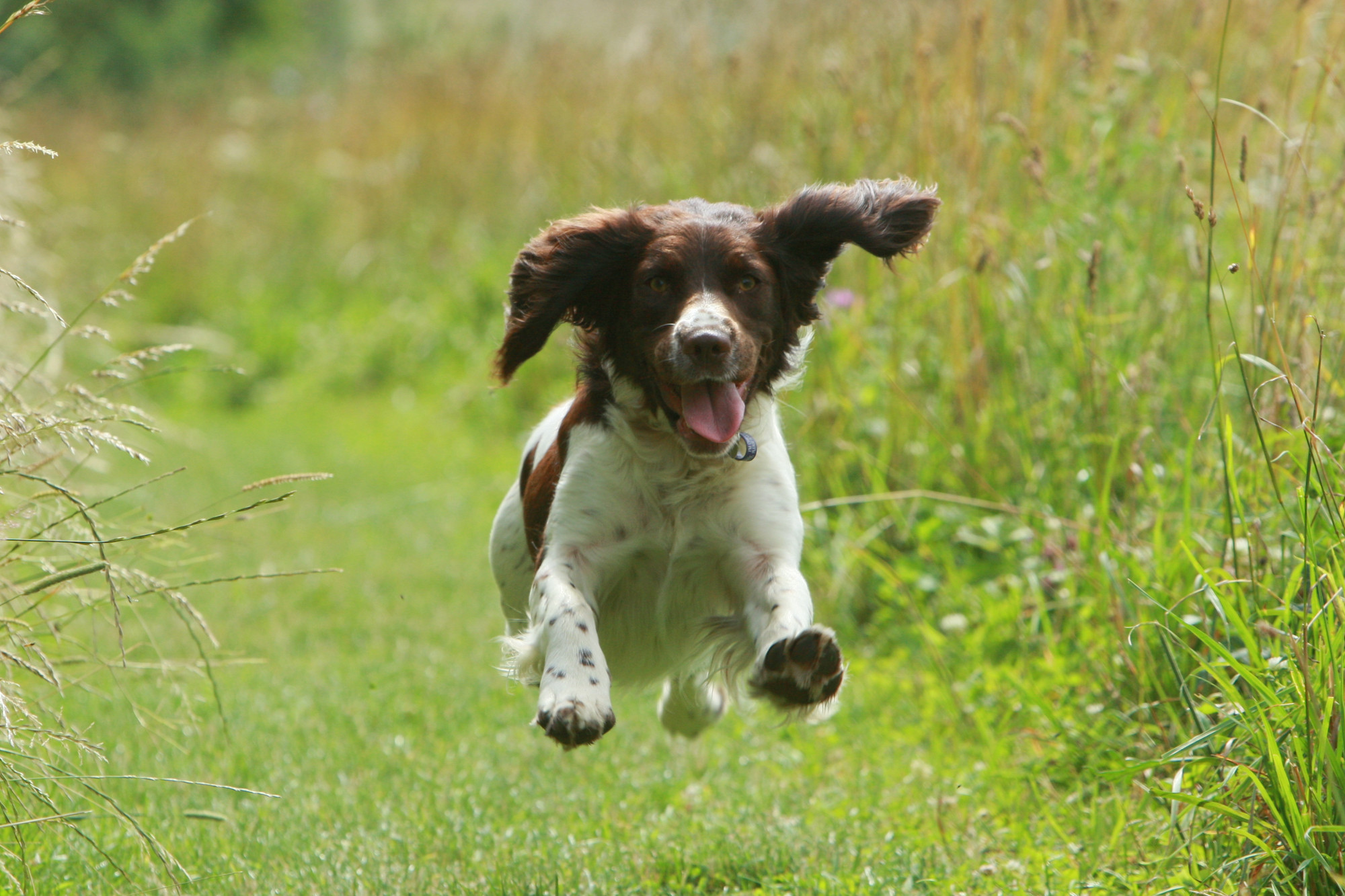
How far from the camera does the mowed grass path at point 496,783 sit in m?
2.83

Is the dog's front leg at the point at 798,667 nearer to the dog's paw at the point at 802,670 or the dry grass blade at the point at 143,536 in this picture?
the dog's paw at the point at 802,670

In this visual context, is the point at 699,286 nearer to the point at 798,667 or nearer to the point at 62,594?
the point at 798,667

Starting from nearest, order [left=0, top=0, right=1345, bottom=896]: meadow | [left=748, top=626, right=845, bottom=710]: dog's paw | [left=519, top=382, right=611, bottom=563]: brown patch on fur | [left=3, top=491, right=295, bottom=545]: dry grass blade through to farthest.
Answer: [left=3, top=491, right=295, bottom=545]: dry grass blade → [left=748, top=626, right=845, bottom=710]: dog's paw → [left=0, top=0, right=1345, bottom=896]: meadow → [left=519, top=382, right=611, bottom=563]: brown patch on fur

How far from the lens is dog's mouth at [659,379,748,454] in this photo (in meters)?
2.79

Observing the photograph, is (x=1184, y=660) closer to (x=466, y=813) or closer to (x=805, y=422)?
(x=466, y=813)

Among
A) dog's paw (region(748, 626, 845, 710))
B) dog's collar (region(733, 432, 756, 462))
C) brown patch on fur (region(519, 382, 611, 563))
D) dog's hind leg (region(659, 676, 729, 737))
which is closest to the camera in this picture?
dog's paw (region(748, 626, 845, 710))

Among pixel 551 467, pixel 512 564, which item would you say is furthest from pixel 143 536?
pixel 512 564

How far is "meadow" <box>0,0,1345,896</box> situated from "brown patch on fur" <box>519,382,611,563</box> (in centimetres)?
64


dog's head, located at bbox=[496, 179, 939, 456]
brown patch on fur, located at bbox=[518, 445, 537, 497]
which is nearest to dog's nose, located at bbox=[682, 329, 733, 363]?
dog's head, located at bbox=[496, 179, 939, 456]

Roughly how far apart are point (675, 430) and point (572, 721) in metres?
0.74

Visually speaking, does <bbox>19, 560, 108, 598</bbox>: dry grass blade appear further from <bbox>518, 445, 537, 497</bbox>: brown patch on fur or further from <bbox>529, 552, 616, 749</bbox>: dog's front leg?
<bbox>518, 445, 537, 497</bbox>: brown patch on fur

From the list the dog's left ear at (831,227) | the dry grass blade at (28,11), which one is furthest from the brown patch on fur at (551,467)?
the dry grass blade at (28,11)

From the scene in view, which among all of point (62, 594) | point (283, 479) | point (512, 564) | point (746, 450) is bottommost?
point (512, 564)

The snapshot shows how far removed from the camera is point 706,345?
8.83ft
